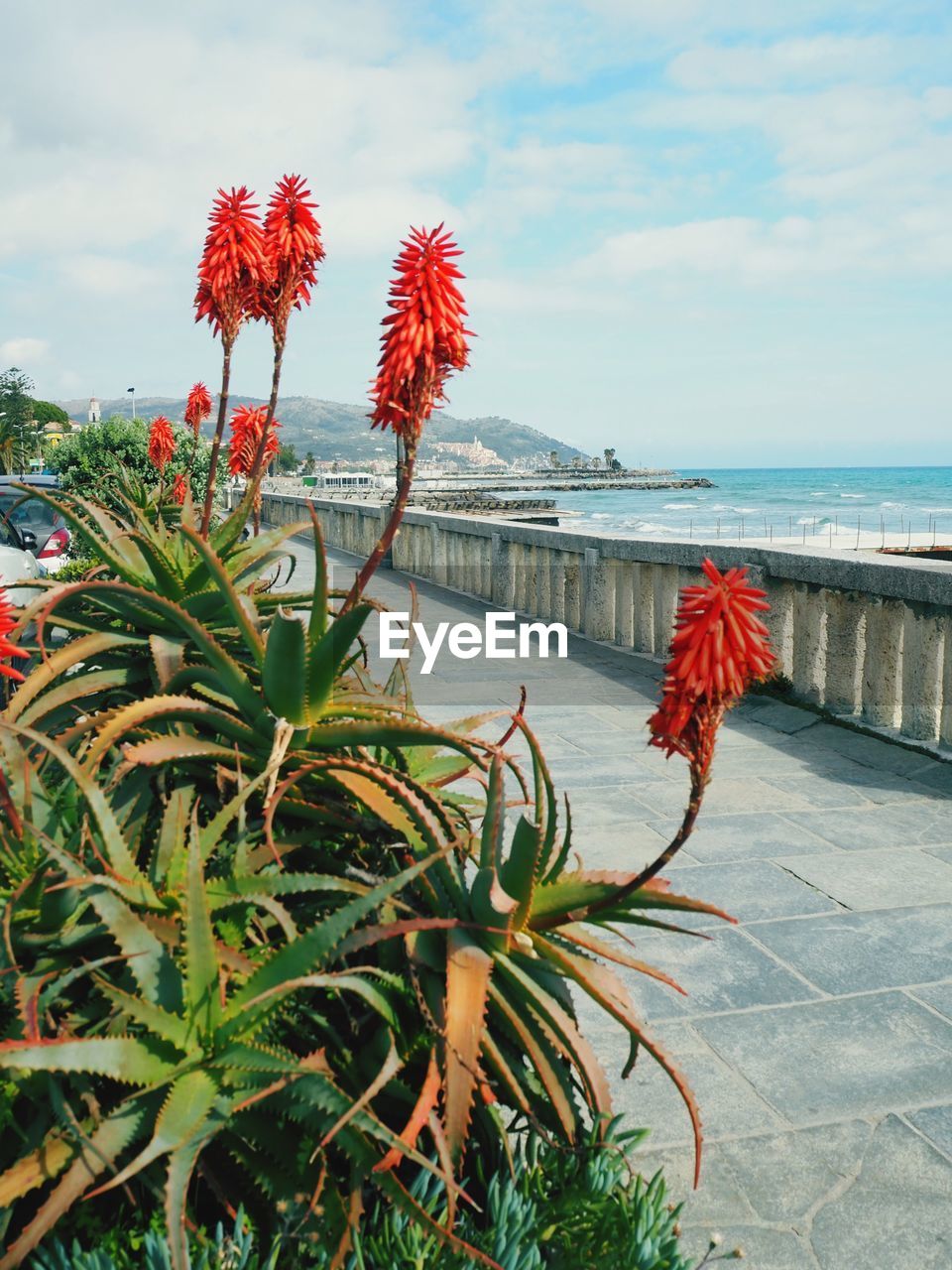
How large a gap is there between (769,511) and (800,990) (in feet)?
309

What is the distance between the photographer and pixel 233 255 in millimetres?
3080

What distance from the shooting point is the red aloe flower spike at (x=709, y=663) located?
183 cm

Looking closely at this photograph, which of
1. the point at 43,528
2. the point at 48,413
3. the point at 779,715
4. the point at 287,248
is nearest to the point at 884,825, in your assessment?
the point at 779,715

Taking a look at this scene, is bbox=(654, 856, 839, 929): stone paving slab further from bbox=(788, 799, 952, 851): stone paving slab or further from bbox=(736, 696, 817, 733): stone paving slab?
bbox=(736, 696, 817, 733): stone paving slab

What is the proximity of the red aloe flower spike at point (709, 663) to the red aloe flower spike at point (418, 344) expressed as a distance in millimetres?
646

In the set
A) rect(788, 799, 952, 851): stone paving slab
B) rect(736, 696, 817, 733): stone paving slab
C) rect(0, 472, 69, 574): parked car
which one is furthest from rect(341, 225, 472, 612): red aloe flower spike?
rect(0, 472, 69, 574): parked car

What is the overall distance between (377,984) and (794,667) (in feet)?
20.0

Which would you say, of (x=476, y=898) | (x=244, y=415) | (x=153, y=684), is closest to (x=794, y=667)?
(x=244, y=415)

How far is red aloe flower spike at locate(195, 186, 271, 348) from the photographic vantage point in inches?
121

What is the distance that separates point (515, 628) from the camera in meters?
12.1

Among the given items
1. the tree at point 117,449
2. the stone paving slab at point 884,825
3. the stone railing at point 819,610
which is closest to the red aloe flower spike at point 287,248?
the stone paving slab at point 884,825

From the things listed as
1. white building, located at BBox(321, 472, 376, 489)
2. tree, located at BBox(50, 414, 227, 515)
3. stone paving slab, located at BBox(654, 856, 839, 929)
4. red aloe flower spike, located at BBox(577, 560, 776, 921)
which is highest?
white building, located at BBox(321, 472, 376, 489)

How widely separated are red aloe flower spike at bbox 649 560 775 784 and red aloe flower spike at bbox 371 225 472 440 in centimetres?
65

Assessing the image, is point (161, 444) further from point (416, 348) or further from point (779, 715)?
point (416, 348)
